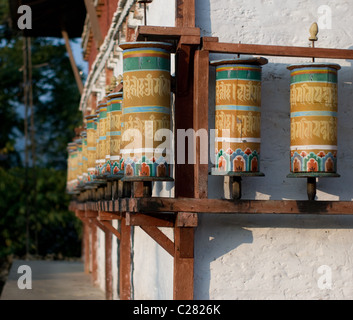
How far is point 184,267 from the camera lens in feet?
21.3

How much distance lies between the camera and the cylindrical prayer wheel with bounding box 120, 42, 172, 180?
20.7ft

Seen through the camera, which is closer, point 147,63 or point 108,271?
point 147,63

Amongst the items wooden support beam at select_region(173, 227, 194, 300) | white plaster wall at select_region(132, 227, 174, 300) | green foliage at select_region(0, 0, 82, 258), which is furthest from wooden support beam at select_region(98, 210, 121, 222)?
green foliage at select_region(0, 0, 82, 258)

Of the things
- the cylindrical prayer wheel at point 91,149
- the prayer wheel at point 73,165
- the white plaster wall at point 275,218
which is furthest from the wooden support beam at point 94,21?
the white plaster wall at point 275,218

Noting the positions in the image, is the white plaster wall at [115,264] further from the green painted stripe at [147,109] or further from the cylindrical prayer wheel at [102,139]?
the green painted stripe at [147,109]

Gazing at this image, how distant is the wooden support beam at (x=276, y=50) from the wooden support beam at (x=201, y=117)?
0.10 metres

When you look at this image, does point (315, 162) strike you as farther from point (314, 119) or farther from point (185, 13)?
point (185, 13)

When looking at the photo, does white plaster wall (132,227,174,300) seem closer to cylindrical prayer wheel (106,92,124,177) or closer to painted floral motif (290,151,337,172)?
cylindrical prayer wheel (106,92,124,177)


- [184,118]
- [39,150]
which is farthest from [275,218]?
[39,150]

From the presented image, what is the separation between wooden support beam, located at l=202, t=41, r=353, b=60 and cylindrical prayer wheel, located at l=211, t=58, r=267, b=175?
11cm

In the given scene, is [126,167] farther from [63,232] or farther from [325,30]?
[63,232]

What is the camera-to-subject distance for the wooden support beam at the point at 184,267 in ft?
21.2

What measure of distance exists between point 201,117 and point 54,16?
541 inches
